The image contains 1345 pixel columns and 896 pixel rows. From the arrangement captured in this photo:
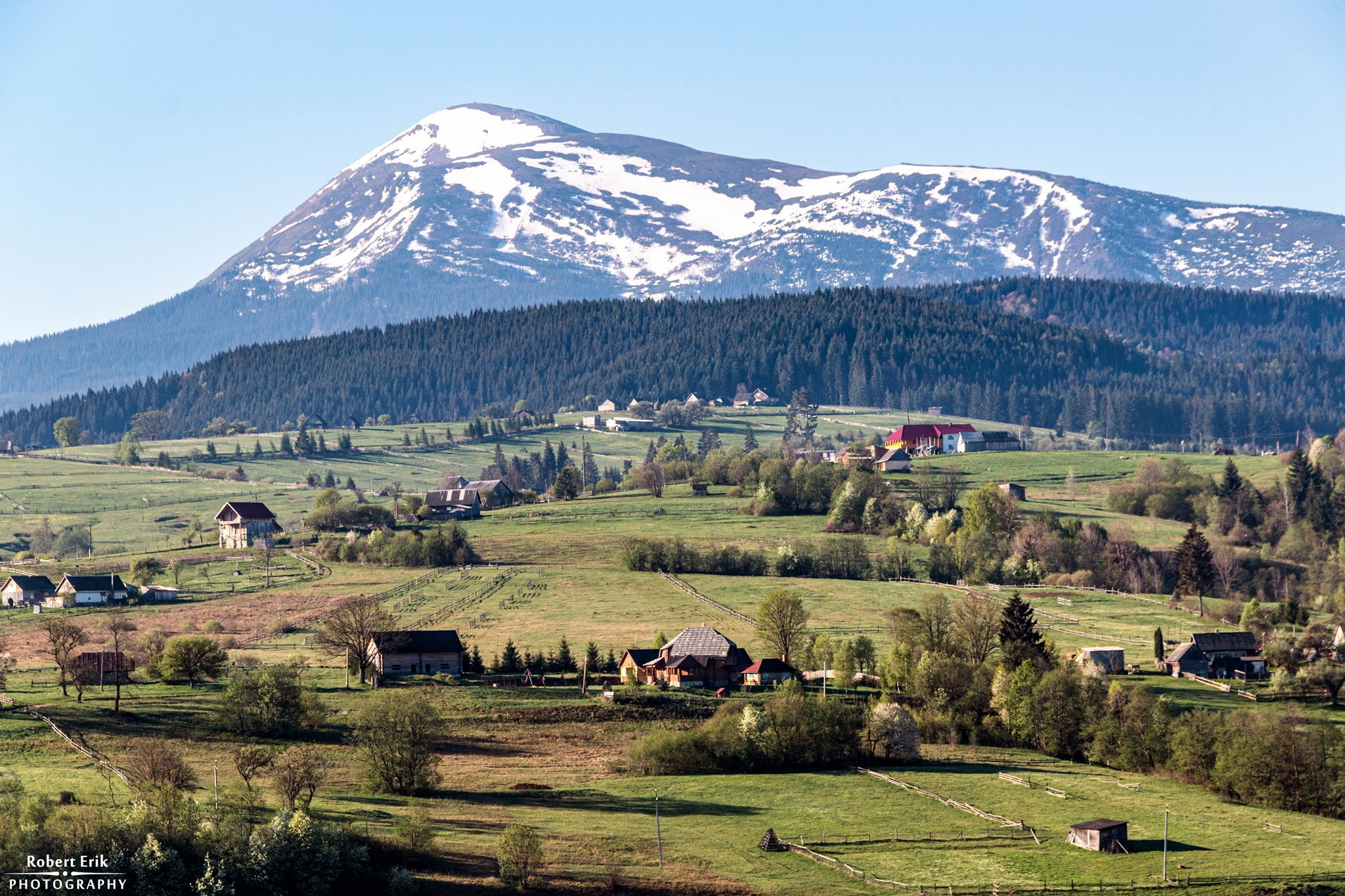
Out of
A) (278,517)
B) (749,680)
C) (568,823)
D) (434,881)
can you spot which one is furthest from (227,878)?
(278,517)

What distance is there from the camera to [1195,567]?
121m

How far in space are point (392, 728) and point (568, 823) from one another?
10312 mm

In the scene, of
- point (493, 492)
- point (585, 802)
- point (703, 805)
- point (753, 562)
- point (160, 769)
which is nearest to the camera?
point (160, 769)

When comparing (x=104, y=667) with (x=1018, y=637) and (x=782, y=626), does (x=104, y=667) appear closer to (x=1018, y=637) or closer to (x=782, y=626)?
(x=782, y=626)

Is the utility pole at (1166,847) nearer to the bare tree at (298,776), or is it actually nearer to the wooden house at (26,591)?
the bare tree at (298,776)

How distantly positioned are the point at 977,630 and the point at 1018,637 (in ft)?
9.45

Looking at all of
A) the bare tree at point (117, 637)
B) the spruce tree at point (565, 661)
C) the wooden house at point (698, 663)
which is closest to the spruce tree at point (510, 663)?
the spruce tree at point (565, 661)

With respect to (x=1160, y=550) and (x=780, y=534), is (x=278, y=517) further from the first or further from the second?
(x=1160, y=550)

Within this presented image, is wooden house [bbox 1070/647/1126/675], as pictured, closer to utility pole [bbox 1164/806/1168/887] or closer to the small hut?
utility pole [bbox 1164/806/1168/887]

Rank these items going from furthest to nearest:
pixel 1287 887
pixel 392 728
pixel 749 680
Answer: pixel 749 680
pixel 392 728
pixel 1287 887

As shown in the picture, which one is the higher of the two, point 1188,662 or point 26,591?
point 26,591

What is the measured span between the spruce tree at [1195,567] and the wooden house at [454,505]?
6829 centimetres

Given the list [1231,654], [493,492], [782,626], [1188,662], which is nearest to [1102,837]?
[1188,662]

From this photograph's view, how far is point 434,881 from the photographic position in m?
55.1
